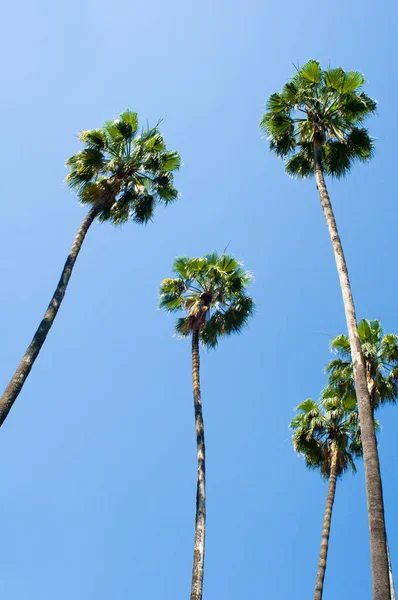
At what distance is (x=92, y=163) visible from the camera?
1780 centimetres

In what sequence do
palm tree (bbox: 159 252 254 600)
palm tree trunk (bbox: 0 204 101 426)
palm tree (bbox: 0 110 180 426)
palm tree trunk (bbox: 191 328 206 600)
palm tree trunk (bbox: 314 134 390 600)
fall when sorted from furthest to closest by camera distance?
palm tree (bbox: 159 252 254 600) → palm tree (bbox: 0 110 180 426) → palm tree trunk (bbox: 191 328 206 600) → palm tree trunk (bbox: 0 204 101 426) → palm tree trunk (bbox: 314 134 390 600)

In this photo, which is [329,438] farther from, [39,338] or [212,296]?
[39,338]

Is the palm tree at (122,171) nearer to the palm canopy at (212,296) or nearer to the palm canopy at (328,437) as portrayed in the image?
the palm canopy at (212,296)

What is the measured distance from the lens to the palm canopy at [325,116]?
1712 centimetres

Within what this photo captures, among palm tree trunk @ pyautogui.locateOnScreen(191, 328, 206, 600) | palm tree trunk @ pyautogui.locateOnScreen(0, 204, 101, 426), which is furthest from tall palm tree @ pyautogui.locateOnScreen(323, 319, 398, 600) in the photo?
palm tree trunk @ pyautogui.locateOnScreen(0, 204, 101, 426)

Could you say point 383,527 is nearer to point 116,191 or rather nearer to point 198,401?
point 198,401

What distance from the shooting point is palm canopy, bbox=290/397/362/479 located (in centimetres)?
2198

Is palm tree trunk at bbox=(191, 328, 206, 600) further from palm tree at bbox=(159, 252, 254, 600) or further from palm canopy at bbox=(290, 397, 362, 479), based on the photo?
palm canopy at bbox=(290, 397, 362, 479)

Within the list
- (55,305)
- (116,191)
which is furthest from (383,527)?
(116,191)

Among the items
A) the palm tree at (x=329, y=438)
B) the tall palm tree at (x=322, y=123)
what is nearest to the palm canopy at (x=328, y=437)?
the palm tree at (x=329, y=438)

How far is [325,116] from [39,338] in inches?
414

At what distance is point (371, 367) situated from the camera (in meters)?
20.5

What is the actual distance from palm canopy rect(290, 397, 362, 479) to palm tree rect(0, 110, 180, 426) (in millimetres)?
9961

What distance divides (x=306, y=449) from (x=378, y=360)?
183 inches
